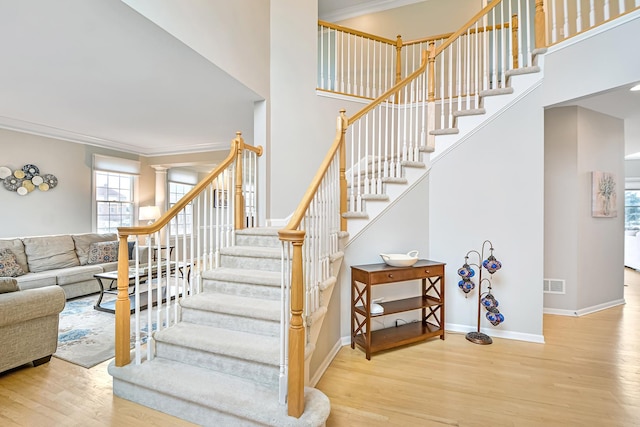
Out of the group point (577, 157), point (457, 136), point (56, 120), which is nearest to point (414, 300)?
point (457, 136)

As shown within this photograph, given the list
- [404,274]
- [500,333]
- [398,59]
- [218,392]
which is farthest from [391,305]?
[398,59]

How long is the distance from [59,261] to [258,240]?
3.64 meters

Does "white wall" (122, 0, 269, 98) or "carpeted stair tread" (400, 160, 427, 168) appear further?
"carpeted stair tread" (400, 160, 427, 168)

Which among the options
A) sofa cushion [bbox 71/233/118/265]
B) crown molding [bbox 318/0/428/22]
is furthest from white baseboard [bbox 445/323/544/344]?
sofa cushion [bbox 71/233/118/265]

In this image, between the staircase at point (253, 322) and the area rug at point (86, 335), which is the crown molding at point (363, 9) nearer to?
the staircase at point (253, 322)

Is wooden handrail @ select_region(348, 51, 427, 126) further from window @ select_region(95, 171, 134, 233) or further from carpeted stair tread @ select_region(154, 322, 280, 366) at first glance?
window @ select_region(95, 171, 134, 233)

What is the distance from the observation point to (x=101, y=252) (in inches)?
196

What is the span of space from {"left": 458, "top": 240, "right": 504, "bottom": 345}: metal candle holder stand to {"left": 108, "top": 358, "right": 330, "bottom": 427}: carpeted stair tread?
78.6 inches

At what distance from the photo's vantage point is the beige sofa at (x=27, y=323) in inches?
88.9

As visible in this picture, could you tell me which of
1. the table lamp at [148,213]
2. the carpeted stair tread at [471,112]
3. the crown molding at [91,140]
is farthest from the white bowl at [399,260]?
the table lamp at [148,213]

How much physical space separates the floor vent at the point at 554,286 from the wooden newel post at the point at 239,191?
3.93 metres

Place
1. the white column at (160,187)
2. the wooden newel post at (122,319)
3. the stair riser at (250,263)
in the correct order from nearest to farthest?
1. the wooden newel post at (122,319)
2. the stair riser at (250,263)
3. the white column at (160,187)

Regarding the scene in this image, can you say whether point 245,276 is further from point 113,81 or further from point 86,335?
point 113,81

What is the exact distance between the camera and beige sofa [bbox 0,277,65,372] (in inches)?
88.9
